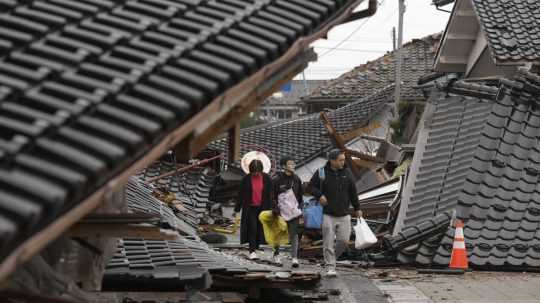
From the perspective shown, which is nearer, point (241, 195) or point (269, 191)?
point (269, 191)

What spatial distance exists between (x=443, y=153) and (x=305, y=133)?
600 inches

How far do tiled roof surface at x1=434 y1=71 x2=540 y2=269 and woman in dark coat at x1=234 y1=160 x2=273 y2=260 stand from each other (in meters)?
2.98

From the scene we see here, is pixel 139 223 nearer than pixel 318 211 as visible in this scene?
Yes

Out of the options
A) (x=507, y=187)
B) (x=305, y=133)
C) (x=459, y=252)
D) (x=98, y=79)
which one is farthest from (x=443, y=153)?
(x=305, y=133)

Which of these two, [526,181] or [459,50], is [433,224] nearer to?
[526,181]

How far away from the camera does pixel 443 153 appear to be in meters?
15.4

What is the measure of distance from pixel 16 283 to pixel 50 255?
27.1 inches

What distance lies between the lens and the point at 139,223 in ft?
21.4

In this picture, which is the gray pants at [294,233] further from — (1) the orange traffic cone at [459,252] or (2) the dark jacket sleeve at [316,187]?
(1) the orange traffic cone at [459,252]

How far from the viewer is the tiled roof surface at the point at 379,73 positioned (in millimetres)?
37906

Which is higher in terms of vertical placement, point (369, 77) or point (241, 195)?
point (369, 77)

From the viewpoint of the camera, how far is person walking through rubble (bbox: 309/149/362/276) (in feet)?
44.2

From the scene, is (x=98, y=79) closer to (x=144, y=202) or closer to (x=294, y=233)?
(x=144, y=202)

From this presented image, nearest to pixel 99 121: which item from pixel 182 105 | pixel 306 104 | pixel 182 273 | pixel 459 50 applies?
pixel 182 105
